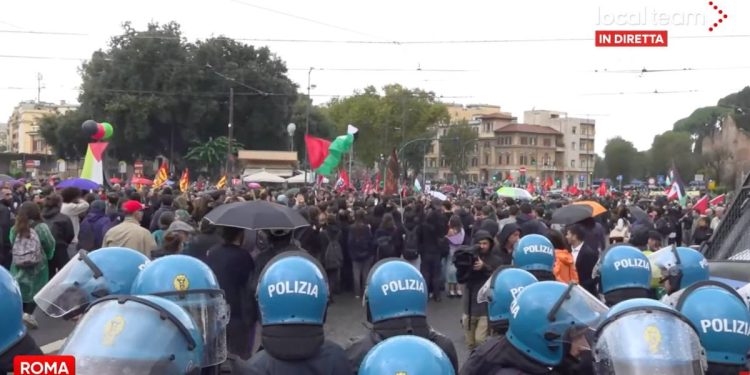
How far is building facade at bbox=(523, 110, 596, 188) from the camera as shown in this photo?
5049 inches

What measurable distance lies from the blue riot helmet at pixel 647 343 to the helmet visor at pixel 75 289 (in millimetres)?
2366

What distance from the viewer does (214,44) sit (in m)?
57.0

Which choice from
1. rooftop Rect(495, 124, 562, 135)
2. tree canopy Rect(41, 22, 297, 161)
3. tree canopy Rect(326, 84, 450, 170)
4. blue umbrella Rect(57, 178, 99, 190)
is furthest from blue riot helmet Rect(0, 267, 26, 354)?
rooftop Rect(495, 124, 562, 135)

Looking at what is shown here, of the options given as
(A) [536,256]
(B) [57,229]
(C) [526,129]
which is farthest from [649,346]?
(C) [526,129]

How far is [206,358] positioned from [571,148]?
12974 cm

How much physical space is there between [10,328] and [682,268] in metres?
3.83

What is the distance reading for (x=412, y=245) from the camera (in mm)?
14344

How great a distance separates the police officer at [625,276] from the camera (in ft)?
16.4

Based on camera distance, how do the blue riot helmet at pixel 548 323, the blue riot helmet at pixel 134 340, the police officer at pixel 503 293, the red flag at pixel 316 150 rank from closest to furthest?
the blue riot helmet at pixel 134 340, the blue riot helmet at pixel 548 323, the police officer at pixel 503 293, the red flag at pixel 316 150

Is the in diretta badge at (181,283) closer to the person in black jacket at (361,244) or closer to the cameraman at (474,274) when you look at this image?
the cameraman at (474,274)

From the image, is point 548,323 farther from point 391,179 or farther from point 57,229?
point 391,179

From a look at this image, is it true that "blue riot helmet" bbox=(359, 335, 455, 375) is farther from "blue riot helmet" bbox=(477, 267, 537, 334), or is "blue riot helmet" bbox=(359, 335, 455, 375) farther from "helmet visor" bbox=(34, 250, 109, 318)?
"blue riot helmet" bbox=(477, 267, 537, 334)

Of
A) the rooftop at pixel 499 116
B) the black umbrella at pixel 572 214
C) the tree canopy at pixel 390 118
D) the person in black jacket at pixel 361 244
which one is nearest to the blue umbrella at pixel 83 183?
the person in black jacket at pixel 361 244

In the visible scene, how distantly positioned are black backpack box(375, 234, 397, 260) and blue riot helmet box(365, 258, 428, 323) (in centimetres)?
976
